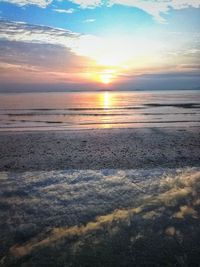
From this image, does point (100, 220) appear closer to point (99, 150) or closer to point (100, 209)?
point (100, 209)

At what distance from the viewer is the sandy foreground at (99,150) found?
12797mm

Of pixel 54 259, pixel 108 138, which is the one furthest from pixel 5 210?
pixel 108 138

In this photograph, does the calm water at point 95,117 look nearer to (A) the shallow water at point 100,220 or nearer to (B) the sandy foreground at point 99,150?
(B) the sandy foreground at point 99,150

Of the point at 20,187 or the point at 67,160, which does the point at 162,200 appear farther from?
the point at 67,160

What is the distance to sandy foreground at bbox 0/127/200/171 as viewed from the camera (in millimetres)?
12797

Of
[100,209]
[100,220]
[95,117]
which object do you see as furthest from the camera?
[95,117]

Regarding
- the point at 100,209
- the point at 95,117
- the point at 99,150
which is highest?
the point at 100,209

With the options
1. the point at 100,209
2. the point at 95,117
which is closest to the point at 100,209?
the point at 100,209

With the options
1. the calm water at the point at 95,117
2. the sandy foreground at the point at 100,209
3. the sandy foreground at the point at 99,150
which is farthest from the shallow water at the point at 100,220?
the calm water at the point at 95,117

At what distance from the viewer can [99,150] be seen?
16.1 metres

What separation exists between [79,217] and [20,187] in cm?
307

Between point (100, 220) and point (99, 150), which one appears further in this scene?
point (99, 150)

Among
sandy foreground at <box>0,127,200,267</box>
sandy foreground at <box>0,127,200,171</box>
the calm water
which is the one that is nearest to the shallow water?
sandy foreground at <box>0,127,200,267</box>

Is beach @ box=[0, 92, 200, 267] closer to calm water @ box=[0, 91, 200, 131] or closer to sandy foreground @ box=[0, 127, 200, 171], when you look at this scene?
sandy foreground @ box=[0, 127, 200, 171]
